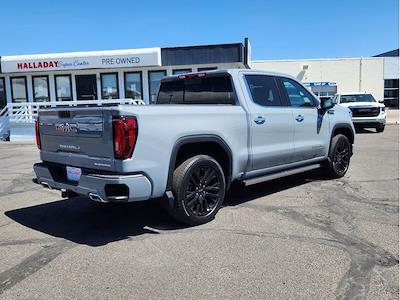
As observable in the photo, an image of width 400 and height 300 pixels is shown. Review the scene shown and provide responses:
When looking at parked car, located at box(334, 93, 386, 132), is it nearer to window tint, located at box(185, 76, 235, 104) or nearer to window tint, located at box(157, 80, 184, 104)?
window tint, located at box(157, 80, 184, 104)

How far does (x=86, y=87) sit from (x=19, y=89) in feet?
12.6

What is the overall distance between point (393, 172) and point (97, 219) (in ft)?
20.2

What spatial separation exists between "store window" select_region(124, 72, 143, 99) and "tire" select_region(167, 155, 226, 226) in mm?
18291

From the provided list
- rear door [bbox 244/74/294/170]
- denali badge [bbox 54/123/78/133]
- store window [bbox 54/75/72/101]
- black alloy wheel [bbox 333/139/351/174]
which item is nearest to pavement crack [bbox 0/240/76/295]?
denali badge [bbox 54/123/78/133]

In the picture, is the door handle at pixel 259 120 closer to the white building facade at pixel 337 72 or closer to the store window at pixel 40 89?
the store window at pixel 40 89

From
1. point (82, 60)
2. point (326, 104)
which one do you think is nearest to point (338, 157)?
point (326, 104)

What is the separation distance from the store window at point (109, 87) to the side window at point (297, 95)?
57.3ft

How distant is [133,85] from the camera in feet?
76.4

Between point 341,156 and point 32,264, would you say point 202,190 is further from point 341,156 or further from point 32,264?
point 341,156

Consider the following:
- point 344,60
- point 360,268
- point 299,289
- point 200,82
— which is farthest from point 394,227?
point 344,60

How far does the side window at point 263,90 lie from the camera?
20.5 feet

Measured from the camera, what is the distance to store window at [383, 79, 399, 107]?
162ft

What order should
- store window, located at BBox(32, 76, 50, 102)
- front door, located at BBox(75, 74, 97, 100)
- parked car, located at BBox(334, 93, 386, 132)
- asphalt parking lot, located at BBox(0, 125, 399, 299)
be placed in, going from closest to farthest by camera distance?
1. asphalt parking lot, located at BBox(0, 125, 399, 299)
2. parked car, located at BBox(334, 93, 386, 132)
3. front door, located at BBox(75, 74, 97, 100)
4. store window, located at BBox(32, 76, 50, 102)

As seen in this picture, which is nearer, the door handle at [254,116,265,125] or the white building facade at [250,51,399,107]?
the door handle at [254,116,265,125]
